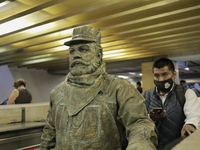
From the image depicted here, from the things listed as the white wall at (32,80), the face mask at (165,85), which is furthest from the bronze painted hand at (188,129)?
the white wall at (32,80)

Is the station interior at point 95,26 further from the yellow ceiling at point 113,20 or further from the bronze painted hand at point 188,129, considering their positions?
the bronze painted hand at point 188,129

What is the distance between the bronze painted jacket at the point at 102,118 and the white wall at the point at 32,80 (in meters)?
9.69

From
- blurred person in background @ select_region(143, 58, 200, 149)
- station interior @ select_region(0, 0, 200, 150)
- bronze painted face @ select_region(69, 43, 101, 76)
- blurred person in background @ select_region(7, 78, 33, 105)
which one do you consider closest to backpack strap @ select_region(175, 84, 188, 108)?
blurred person in background @ select_region(143, 58, 200, 149)

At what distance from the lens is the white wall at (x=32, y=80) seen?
10.5 m

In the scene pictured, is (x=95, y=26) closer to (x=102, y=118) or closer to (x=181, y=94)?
(x=181, y=94)

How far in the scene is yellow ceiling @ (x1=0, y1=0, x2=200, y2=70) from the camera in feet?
11.5

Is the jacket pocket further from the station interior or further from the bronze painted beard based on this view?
the station interior

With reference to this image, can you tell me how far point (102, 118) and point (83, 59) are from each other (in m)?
0.48

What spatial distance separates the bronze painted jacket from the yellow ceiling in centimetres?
212

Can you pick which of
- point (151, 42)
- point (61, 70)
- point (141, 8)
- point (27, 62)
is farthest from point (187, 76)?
point (141, 8)

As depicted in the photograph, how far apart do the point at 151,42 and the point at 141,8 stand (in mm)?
2506

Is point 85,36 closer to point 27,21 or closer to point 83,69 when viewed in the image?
point 83,69

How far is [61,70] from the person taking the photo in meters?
11.8

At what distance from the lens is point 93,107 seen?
1595 mm
